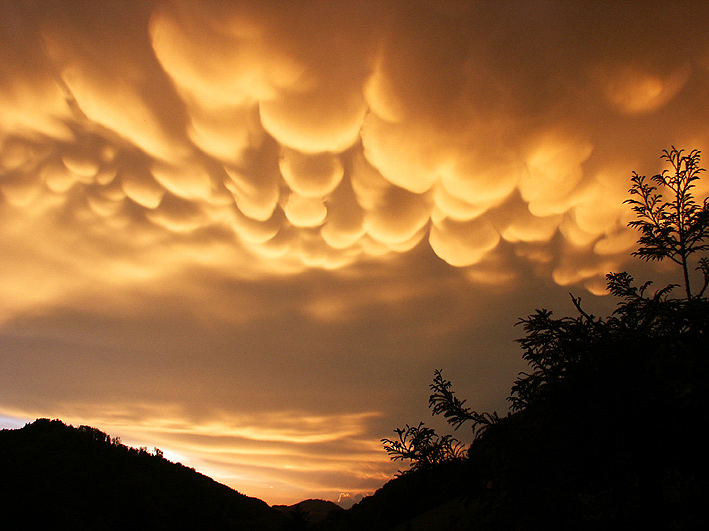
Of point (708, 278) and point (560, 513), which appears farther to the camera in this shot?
point (708, 278)

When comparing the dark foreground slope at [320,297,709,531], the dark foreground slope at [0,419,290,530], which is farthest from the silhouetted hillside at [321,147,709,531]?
the dark foreground slope at [0,419,290,530]

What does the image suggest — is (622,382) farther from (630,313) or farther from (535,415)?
(630,313)

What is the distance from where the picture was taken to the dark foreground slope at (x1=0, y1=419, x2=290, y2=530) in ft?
174

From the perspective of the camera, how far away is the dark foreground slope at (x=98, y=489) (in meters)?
53.2

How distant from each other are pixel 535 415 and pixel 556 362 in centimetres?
119

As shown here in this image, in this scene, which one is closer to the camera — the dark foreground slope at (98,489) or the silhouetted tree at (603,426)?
the silhouetted tree at (603,426)

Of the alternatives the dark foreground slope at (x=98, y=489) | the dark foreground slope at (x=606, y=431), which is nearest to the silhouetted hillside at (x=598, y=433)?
the dark foreground slope at (x=606, y=431)

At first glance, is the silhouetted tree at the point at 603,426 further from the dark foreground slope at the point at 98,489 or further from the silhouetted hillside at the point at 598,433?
the dark foreground slope at the point at 98,489

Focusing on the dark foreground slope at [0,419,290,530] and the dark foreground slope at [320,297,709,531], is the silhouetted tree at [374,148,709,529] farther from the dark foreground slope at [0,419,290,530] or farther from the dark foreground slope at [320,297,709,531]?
the dark foreground slope at [0,419,290,530]

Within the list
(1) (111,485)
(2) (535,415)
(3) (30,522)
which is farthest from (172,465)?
(2) (535,415)

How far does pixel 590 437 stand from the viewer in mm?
7137

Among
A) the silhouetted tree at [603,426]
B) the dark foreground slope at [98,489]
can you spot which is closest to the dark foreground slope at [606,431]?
the silhouetted tree at [603,426]

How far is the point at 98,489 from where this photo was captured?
66562 millimetres

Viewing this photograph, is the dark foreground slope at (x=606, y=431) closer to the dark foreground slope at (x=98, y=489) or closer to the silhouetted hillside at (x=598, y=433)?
→ the silhouetted hillside at (x=598, y=433)
